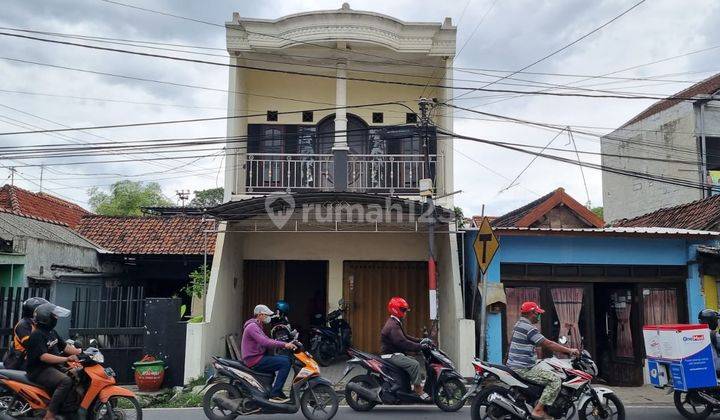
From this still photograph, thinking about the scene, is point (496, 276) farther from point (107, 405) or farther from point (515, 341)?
point (107, 405)

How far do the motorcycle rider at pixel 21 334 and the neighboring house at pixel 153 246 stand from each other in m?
8.35

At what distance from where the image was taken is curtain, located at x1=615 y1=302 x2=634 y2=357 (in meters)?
11.7

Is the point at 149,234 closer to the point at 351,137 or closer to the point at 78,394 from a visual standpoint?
the point at 351,137

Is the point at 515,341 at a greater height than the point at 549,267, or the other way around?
the point at 549,267

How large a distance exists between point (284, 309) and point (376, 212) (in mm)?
2933

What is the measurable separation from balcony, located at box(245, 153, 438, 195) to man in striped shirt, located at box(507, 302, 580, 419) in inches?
252

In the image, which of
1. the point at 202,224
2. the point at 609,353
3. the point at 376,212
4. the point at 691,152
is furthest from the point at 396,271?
the point at 691,152

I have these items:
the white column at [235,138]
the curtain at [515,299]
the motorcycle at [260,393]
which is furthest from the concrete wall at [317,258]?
the motorcycle at [260,393]

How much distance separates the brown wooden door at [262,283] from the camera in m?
14.5

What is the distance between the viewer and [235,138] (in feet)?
42.6

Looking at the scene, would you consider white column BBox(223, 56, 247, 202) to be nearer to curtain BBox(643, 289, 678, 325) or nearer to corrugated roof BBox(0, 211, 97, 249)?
corrugated roof BBox(0, 211, 97, 249)

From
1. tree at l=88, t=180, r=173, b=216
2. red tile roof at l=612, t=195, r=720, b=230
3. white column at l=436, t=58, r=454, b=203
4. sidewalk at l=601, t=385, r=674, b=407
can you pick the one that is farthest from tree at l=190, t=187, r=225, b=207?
sidewalk at l=601, t=385, r=674, b=407

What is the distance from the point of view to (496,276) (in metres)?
11.4

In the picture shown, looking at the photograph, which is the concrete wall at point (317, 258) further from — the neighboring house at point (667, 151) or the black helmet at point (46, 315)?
the neighboring house at point (667, 151)
